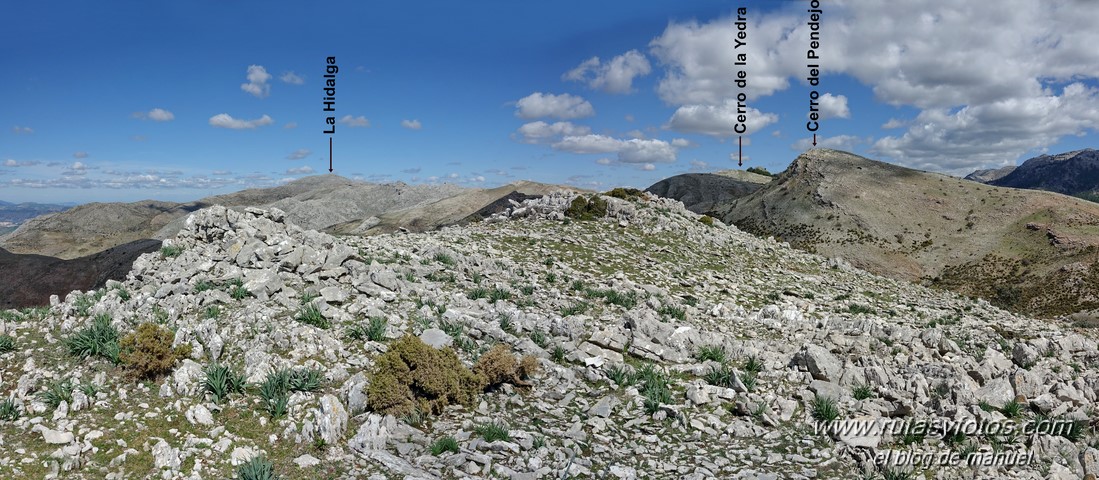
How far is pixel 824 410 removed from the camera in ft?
37.6

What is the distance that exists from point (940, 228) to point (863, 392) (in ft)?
228

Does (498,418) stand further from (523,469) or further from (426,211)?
(426,211)

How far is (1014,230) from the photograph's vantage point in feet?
205

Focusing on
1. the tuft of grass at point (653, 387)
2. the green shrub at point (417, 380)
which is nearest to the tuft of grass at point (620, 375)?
the tuft of grass at point (653, 387)

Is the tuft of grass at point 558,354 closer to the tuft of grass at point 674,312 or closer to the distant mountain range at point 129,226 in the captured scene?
the tuft of grass at point 674,312

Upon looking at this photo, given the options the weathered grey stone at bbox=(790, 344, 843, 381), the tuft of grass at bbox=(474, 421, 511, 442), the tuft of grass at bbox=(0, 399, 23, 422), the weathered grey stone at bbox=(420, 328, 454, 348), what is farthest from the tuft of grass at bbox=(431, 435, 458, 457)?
the weathered grey stone at bbox=(790, 344, 843, 381)

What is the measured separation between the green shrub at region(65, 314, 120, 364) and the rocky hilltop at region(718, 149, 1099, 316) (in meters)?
60.0

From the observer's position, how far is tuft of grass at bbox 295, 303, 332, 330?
13.2 metres

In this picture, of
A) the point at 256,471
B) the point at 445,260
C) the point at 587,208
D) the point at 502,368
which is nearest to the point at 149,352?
the point at 256,471

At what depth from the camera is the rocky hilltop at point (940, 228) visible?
169ft

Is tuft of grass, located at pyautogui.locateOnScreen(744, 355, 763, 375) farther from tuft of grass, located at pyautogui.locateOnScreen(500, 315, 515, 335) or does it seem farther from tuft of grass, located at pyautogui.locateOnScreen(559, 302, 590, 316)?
Result: tuft of grass, located at pyautogui.locateOnScreen(500, 315, 515, 335)

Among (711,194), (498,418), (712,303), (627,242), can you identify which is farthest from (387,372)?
(711,194)

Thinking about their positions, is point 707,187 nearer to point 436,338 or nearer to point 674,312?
point 674,312

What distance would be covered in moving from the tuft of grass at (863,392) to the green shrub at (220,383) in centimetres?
1335
